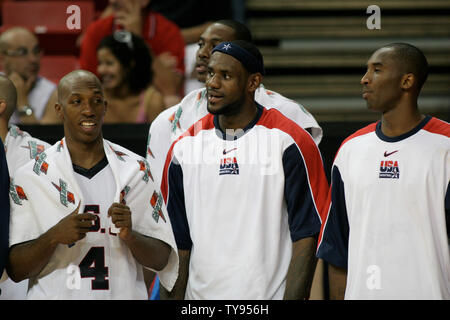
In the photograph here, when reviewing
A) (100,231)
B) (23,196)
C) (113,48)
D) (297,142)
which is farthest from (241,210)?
(113,48)

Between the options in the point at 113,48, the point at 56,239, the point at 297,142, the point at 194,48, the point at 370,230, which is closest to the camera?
the point at 56,239

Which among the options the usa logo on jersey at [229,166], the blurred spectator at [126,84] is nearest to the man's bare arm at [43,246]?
the usa logo on jersey at [229,166]

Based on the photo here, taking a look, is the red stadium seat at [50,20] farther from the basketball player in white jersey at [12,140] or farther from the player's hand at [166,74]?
the basketball player in white jersey at [12,140]

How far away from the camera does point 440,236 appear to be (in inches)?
158

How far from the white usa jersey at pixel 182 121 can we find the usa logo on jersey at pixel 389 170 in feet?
3.05

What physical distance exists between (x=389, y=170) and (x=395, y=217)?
212 mm

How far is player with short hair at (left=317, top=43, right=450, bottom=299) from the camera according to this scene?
4.00 metres

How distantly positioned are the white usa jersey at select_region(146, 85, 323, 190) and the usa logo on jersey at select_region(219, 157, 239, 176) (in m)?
0.59

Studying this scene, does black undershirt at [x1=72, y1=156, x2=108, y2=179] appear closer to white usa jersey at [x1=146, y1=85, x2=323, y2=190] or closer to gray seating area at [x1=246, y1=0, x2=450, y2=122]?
white usa jersey at [x1=146, y1=85, x2=323, y2=190]

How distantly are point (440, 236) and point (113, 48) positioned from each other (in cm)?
304

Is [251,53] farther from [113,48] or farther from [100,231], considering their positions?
[113,48]

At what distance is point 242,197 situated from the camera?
434 cm
